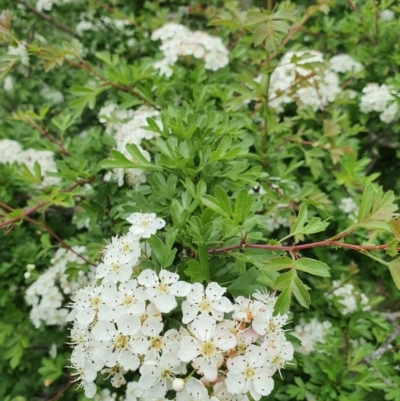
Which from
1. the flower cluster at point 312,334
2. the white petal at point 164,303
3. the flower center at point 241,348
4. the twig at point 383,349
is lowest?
the flower cluster at point 312,334

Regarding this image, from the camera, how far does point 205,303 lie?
3.36 ft

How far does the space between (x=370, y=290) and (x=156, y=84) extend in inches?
60.6

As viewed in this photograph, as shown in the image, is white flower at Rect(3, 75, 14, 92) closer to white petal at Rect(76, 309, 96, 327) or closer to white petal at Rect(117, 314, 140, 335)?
white petal at Rect(76, 309, 96, 327)

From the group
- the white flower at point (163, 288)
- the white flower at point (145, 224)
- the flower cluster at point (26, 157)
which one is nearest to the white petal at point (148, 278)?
the white flower at point (163, 288)

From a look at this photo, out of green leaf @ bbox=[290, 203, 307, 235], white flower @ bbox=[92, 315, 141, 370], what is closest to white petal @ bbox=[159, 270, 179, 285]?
white flower @ bbox=[92, 315, 141, 370]

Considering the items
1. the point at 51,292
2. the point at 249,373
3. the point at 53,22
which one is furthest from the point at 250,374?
the point at 53,22

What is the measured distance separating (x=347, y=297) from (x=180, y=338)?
1.35m

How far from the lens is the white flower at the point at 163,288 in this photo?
1.04 m

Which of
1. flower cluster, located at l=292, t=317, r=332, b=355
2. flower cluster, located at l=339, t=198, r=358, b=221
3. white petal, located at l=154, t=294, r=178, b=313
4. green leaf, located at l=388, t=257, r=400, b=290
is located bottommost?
flower cluster, located at l=292, t=317, r=332, b=355

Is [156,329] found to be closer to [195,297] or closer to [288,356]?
[195,297]

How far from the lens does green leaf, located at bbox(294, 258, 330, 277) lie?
1.01m

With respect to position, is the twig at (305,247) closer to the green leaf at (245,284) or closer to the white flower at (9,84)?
the green leaf at (245,284)

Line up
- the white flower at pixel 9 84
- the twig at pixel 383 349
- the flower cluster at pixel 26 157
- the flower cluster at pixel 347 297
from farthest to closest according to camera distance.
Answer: the white flower at pixel 9 84 → the flower cluster at pixel 26 157 → the flower cluster at pixel 347 297 → the twig at pixel 383 349

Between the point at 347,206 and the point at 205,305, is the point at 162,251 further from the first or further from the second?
the point at 347,206
